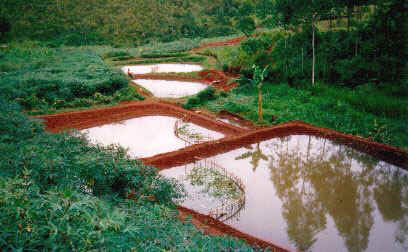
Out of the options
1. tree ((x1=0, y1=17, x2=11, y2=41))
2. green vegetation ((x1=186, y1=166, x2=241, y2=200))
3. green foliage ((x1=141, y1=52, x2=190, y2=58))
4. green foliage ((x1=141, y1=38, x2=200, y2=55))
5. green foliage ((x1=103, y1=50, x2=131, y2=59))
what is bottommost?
green vegetation ((x1=186, y1=166, x2=241, y2=200))

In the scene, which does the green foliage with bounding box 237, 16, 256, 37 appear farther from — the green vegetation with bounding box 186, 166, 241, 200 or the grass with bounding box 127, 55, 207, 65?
the green vegetation with bounding box 186, 166, 241, 200

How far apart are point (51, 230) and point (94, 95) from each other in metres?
18.3

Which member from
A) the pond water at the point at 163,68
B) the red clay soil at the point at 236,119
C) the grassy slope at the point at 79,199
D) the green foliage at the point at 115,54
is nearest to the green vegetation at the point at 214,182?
the grassy slope at the point at 79,199

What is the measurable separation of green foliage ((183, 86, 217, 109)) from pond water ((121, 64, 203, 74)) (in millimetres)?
10404

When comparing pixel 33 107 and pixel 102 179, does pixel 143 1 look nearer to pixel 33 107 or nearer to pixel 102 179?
pixel 33 107

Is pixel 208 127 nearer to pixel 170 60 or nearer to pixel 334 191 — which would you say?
pixel 334 191

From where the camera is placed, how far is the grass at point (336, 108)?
584 inches

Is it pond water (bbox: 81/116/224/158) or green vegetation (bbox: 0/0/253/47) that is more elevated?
green vegetation (bbox: 0/0/253/47)

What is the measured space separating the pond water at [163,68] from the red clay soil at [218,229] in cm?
2283

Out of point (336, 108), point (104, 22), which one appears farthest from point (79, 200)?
point (104, 22)

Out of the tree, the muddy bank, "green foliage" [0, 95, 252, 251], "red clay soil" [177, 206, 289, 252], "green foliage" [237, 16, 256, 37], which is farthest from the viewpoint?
"green foliage" [237, 16, 256, 37]

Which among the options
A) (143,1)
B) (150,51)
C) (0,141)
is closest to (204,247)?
(0,141)

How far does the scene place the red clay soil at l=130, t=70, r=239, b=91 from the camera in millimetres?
25188

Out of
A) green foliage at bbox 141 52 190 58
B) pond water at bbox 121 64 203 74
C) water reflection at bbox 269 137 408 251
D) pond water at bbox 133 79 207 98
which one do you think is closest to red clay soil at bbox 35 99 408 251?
water reflection at bbox 269 137 408 251
